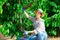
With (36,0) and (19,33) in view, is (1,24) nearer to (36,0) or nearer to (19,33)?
(19,33)

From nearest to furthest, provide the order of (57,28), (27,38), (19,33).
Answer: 1. (27,38)
2. (19,33)
3. (57,28)

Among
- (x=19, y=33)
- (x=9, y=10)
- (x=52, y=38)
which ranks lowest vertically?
(x=52, y=38)

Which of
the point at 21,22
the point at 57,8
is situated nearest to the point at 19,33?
the point at 21,22

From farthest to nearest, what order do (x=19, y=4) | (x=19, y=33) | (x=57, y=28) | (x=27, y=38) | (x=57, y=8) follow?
(x=57, y=28), (x=57, y=8), (x=19, y=33), (x=19, y=4), (x=27, y=38)

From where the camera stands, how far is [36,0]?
25.0ft

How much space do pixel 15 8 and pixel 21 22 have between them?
1.38ft

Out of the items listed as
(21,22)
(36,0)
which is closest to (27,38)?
(21,22)

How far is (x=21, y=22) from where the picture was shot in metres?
7.53

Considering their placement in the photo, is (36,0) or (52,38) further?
(52,38)

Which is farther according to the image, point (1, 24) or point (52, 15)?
point (52, 15)

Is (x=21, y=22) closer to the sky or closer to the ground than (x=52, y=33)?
closer to the sky

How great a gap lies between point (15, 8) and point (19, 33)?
0.75 meters

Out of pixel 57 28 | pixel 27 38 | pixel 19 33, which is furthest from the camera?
pixel 57 28

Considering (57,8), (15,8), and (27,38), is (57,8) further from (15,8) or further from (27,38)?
(27,38)
